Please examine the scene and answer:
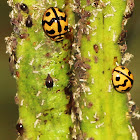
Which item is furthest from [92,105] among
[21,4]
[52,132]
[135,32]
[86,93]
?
[135,32]

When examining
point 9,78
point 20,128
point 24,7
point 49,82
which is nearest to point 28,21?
point 24,7

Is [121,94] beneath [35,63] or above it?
beneath

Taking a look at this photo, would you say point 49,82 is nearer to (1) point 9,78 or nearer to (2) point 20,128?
(2) point 20,128

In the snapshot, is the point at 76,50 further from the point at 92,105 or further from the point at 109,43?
the point at 92,105

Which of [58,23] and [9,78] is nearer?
[58,23]

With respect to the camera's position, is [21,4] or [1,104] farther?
[1,104]

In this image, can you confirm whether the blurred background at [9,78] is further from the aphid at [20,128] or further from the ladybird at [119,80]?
the aphid at [20,128]
